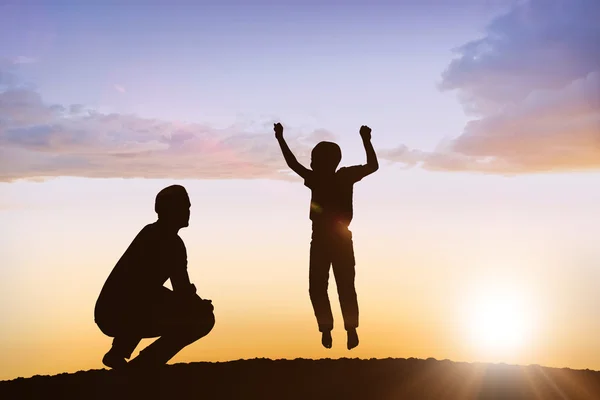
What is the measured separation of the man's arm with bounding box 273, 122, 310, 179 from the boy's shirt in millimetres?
120

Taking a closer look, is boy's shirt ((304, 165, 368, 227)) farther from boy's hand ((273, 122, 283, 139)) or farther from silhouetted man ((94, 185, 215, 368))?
silhouetted man ((94, 185, 215, 368))

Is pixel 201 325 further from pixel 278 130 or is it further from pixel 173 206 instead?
pixel 278 130

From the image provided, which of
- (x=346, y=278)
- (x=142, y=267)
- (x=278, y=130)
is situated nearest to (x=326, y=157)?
(x=278, y=130)

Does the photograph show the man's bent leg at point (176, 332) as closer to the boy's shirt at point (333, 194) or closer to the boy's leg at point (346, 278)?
the boy's leg at point (346, 278)

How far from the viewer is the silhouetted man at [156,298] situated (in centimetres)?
923

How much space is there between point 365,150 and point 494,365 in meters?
5.17

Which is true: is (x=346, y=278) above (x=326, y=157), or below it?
below

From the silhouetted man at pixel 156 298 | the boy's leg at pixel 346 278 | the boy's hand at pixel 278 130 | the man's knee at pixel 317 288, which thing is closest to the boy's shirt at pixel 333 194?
the boy's leg at pixel 346 278

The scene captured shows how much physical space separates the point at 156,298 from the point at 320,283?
11.5 ft

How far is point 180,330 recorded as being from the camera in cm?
942

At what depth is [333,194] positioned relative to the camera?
38.6 ft

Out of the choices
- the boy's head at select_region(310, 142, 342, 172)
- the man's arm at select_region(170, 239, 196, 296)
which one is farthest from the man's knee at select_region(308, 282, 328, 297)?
the man's arm at select_region(170, 239, 196, 296)

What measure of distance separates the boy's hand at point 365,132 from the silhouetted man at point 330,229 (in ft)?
0.65

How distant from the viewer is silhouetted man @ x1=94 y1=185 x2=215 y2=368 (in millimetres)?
9234
